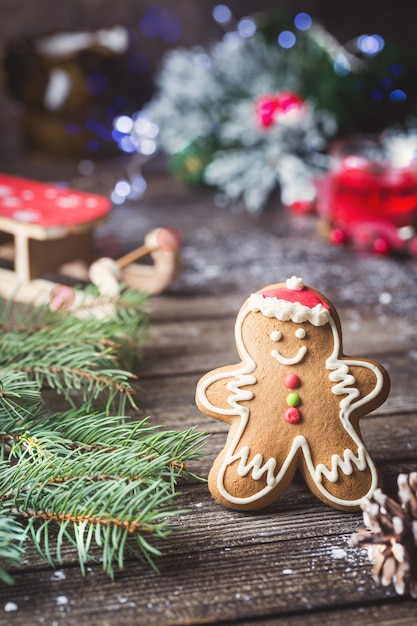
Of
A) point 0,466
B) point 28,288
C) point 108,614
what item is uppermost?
point 28,288

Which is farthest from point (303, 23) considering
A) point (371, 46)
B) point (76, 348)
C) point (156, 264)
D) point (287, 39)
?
point (76, 348)

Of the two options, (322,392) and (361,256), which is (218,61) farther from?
(322,392)

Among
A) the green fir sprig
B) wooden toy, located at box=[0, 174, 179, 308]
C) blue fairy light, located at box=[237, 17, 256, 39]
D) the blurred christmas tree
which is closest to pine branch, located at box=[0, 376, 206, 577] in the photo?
the green fir sprig

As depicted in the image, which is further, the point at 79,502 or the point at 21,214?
the point at 21,214

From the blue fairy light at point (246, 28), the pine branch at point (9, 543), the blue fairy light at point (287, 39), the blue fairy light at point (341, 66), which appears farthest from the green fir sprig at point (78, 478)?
the blue fairy light at point (246, 28)

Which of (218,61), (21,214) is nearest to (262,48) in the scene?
(218,61)

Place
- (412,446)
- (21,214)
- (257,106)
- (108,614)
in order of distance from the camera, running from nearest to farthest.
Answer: (108,614), (412,446), (21,214), (257,106)
